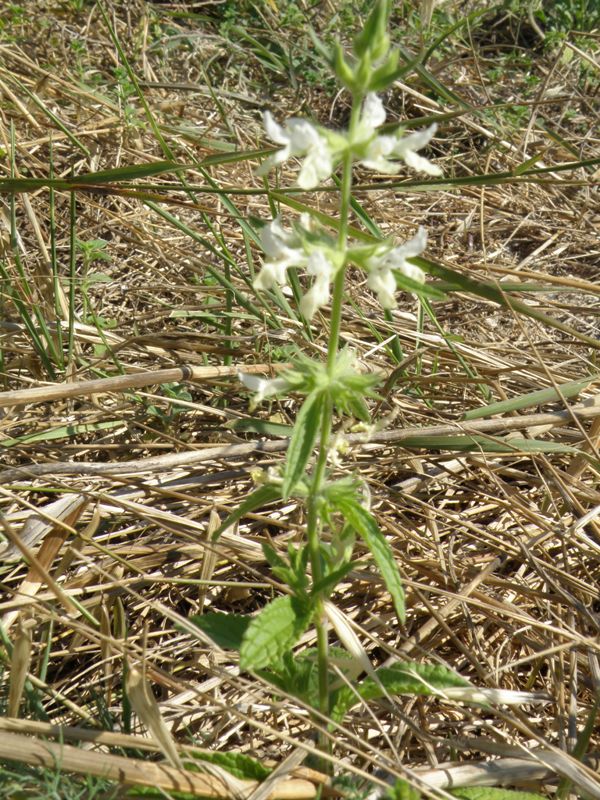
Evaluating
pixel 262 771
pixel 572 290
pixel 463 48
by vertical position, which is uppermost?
pixel 463 48

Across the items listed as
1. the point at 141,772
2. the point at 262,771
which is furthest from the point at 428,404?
the point at 141,772

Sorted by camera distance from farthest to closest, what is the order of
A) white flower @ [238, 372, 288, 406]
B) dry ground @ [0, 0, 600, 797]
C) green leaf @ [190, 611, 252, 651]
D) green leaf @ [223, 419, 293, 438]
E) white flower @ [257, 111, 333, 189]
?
green leaf @ [223, 419, 293, 438]
dry ground @ [0, 0, 600, 797]
green leaf @ [190, 611, 252, 651]
white flower @ [238, 372, 288, 406]
white flower @ [257, 111, 333, 189]

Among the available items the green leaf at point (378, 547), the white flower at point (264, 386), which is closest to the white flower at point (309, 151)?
the white flower at point (264, 386)

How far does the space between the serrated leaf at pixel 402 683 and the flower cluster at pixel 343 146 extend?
0.79 metres

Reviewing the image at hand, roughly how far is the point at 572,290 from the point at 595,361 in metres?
0.30

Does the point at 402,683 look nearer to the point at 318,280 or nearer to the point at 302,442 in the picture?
the point at 302,442

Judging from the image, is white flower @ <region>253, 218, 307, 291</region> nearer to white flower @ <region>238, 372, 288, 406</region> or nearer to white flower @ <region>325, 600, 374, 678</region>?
white flower @ <region>238, 372, 288, 406</region>

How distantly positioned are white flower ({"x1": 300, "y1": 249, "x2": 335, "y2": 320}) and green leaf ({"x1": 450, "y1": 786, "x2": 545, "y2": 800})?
83cm

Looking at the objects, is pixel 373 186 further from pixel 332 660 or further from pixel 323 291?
pixel 332 660

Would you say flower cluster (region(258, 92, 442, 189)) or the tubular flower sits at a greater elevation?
flower cluster (region(258, 92, 442, 189))

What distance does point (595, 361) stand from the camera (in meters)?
2.36

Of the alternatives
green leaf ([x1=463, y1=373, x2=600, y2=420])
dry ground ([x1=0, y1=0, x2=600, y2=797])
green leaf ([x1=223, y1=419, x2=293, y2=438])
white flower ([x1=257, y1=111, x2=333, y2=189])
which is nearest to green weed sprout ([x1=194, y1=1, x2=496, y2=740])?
white flower ([x1=257, y1=111, x2=333, y2=189])

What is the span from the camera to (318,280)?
1.11 meters

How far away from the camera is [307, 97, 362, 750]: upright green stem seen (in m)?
1.11
